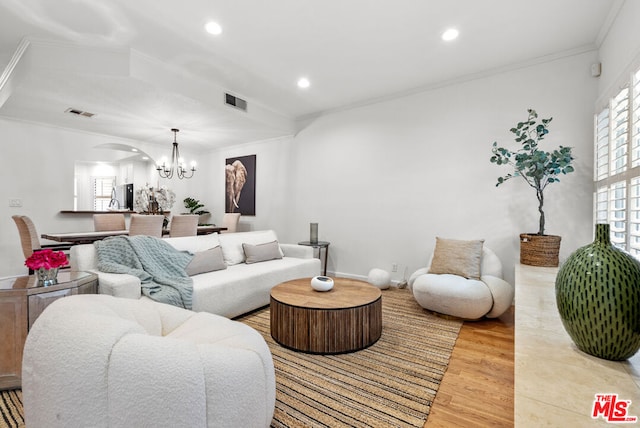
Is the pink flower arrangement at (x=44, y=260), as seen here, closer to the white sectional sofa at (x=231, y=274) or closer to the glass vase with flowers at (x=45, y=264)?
the glass vase with flowers at (x=45, y=264)

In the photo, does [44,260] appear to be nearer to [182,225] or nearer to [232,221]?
[182,225]

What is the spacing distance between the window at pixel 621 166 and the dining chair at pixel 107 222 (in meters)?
6.09

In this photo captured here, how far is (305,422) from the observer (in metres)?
1.56

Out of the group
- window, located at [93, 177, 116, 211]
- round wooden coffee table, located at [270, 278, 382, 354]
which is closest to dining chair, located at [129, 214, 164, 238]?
round wooden coffee table, located at [270, 278, 382, 354]

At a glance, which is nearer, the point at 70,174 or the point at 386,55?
the point at 386,55

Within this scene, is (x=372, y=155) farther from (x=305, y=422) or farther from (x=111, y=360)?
(x=111, y=360)

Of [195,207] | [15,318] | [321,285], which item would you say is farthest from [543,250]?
[195,207]

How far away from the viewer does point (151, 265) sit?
2.71 m

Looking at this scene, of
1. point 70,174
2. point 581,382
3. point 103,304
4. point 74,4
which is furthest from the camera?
point 70,174

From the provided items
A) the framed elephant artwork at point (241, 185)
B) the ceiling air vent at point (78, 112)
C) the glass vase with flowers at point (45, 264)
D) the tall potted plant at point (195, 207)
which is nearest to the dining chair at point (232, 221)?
the framed elephant artwork at point (241, 185)

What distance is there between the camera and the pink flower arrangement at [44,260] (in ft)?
6.25

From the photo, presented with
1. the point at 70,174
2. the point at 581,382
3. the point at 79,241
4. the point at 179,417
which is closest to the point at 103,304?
the point at 179,417

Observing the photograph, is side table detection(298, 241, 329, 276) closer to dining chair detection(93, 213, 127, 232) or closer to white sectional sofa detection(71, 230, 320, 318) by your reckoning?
white sectional sofa detection(71, 230, 320, 318)

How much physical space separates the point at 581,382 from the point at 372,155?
3.89m
